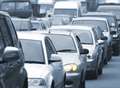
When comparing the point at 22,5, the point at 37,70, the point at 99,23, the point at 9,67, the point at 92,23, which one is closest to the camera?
the point at 9,67

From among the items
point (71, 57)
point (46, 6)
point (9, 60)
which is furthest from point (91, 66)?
point (46, 6)

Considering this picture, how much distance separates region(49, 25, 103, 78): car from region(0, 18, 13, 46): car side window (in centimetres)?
1044

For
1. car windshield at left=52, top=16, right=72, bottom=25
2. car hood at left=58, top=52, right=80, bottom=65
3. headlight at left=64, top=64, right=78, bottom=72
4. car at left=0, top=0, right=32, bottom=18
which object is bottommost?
car windshield at left=52, top=16, right=72, bottom=25

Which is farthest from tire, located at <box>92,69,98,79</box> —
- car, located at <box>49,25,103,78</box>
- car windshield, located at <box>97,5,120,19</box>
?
car windshield, located at <box>97,5,120,19</box>

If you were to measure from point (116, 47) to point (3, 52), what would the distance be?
80.3ft

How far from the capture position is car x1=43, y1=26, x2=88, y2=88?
15.4 m

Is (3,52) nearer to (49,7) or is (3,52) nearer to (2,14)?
(2,14)

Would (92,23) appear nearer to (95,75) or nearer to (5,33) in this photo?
(95,75)

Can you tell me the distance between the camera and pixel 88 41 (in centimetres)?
2141

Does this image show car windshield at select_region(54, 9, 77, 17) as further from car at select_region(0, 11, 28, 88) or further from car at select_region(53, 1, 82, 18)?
car at select_region(0, 11, 28, 88)

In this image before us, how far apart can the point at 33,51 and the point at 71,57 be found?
402 cm

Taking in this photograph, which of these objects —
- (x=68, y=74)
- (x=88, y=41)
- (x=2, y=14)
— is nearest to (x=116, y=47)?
(x=88, y=41)

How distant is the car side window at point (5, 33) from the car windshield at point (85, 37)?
39.0 feet

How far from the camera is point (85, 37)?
2150cm
